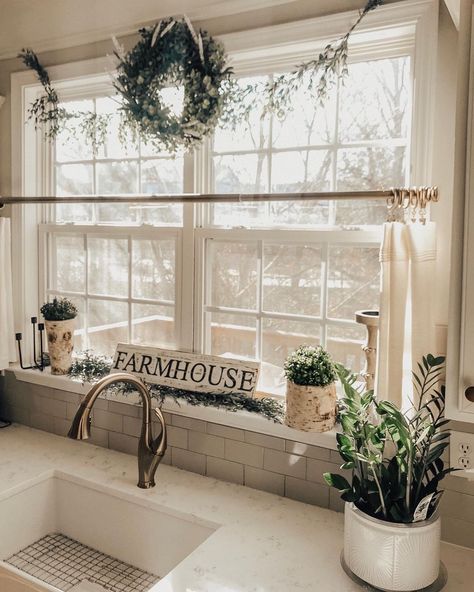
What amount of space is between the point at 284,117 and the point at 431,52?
0.54m

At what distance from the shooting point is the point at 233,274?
7.04 ft

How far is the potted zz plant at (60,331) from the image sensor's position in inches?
92.4

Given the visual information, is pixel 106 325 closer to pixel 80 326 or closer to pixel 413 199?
pixel 80 326

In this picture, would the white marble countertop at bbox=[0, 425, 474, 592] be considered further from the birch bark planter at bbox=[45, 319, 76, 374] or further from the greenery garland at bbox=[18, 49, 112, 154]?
the greenery garland at bbox=[18, 49, 112, 154]

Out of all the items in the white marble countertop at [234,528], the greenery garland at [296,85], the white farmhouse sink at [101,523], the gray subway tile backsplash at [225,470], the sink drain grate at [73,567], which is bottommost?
the sink drain grate at [73,567]

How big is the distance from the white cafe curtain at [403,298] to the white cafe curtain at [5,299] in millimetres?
1663

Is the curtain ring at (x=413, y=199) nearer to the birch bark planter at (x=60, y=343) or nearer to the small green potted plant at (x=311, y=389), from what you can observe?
the small green potted plant at (x=311, y=389)

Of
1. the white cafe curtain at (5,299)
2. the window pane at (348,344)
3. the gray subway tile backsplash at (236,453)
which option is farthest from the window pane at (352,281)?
the white cafe curtain at (5,299)

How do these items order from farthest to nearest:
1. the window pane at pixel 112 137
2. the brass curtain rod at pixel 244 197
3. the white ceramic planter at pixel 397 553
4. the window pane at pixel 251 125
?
the window pane at pixel 112 137, the window pane at pixel 251 125, the brass curtain rod at pixel 244 197, the white ceramic planter at pixel 397 553

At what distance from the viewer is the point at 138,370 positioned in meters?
2.16

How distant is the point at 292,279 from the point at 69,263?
1127 millimetres

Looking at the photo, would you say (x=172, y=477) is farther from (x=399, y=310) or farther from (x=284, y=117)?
(x=284, y=117)

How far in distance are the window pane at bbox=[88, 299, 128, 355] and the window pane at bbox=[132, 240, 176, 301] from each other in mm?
130

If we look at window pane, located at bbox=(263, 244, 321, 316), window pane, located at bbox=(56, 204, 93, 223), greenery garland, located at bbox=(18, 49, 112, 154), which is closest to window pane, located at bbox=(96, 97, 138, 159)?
greenery garland, located at bbox=(18, 49, 112, 154)
